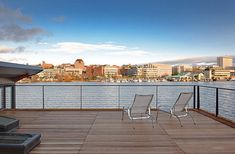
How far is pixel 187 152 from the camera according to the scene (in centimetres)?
477

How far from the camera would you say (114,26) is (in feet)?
71.4

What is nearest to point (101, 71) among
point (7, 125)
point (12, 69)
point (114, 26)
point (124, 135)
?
point (114, 26)

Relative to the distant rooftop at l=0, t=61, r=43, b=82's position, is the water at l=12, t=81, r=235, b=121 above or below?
below

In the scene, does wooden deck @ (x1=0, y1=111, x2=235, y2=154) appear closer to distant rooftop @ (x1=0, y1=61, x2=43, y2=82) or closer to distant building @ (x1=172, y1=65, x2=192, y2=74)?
distant rooftop @ (x1=0, y1=61, x2=43, y2=82)

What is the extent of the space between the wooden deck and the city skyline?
9.87 m

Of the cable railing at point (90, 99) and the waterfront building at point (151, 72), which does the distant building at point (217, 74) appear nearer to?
the waterfront building at point (151, 72)

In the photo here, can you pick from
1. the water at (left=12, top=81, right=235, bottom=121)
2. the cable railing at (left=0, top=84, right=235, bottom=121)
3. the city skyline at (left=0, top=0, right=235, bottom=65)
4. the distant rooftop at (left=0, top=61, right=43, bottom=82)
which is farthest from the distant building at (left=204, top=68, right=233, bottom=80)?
the distant rooftop at (left=0, top=61, right=43, bottom=82)

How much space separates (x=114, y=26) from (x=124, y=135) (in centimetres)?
1632

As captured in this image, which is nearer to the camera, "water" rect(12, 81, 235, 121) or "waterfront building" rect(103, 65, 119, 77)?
"water" rect(12, 81, 235, 121)

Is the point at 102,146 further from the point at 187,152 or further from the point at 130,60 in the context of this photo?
the point at 130,60

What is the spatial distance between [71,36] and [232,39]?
40.3 ft

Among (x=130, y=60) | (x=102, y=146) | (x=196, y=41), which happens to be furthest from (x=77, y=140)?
(x=130, y=60)

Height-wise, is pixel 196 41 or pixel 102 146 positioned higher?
pixel 196 41

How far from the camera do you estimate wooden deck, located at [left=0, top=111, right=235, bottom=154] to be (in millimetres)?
4949
